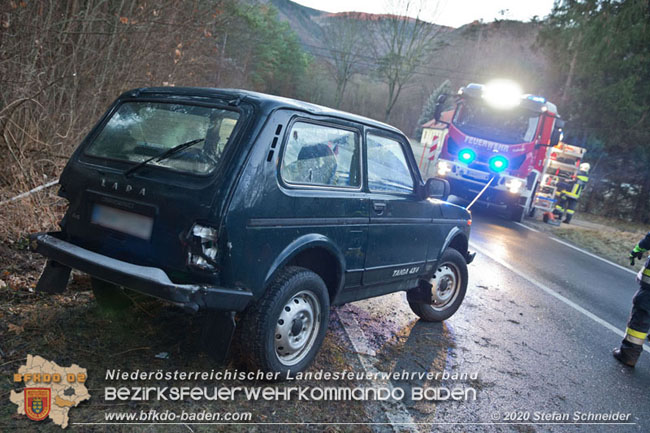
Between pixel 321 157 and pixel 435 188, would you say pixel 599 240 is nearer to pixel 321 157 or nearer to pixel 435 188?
pixel 435 188

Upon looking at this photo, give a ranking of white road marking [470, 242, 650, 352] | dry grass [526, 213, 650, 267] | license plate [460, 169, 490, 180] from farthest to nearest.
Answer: license plate [460, 169, 490, 180], dry grass [526, 213, 650, 267], white road marking [470, 242, 650, 352]

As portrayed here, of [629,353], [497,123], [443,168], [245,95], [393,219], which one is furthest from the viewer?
[443,168]

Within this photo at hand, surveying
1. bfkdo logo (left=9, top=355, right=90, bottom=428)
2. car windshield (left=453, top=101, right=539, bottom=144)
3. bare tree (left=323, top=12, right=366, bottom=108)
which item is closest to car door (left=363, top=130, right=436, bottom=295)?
bfkdo logo (left=9, top=355, right=90, bottom=428)

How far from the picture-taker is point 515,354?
486cm

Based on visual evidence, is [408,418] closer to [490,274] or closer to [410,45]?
[490,274]

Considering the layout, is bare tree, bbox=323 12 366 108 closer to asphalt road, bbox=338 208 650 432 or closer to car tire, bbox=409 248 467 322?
asphalt road, bbox=338 208 650 432

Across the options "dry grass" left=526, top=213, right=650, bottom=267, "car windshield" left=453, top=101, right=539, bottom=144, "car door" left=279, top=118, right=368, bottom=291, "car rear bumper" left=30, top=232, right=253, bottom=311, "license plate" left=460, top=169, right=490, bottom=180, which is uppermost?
"car windshield" left=453, top=101, right=539, bottom=144

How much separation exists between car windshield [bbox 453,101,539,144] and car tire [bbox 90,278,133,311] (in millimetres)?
12669

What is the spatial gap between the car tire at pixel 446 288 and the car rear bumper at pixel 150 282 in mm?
2752

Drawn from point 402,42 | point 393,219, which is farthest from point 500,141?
point 402,42

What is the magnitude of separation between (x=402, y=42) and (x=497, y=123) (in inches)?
1037

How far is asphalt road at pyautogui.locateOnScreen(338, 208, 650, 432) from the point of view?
368cm

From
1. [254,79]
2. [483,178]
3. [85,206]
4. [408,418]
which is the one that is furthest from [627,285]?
[254,79]

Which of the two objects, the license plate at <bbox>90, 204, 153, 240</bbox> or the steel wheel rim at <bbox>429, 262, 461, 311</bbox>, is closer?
the license plate at <bbox>90, 204, 153, 240</bbox>
